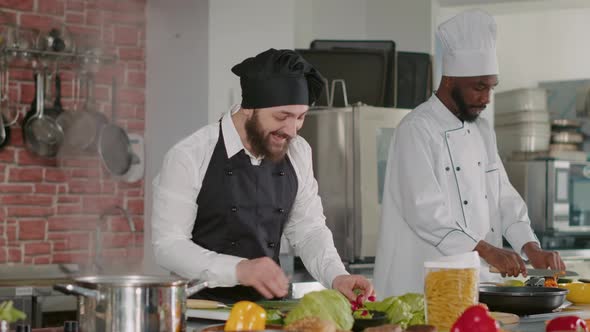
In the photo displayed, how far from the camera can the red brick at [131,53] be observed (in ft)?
16.9

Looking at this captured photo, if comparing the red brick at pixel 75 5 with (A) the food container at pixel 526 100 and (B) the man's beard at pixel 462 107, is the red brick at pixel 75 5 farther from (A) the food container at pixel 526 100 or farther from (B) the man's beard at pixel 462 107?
(A) the food container at pixel 526 100

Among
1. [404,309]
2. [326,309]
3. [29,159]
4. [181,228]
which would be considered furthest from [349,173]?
[326,309]

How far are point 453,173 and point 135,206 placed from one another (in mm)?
2314

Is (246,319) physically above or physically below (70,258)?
above

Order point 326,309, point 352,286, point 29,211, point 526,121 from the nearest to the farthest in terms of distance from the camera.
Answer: point 326,309 → point 352,286 → point 29,211 → point 526,121

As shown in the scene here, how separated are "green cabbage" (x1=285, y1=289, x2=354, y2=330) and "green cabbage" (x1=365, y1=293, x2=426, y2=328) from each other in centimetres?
15

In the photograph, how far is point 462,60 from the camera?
11.7ft

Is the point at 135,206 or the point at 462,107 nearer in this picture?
the point at 462,107

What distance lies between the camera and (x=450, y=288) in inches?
83.8

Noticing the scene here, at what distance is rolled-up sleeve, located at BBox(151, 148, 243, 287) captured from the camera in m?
2.49

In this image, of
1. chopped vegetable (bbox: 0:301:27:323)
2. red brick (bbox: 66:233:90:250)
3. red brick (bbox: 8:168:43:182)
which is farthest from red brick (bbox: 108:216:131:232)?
chopped vegetable (bbox: 0:301:27:323)

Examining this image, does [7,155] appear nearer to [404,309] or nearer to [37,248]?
[37,248]

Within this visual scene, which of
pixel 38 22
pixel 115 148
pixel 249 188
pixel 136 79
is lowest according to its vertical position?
pixel 249 188

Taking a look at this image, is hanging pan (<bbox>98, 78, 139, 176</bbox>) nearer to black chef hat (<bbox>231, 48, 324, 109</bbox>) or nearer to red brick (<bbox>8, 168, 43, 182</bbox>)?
red brick (<bbox>8, 168, 43, 182</bbox>)
